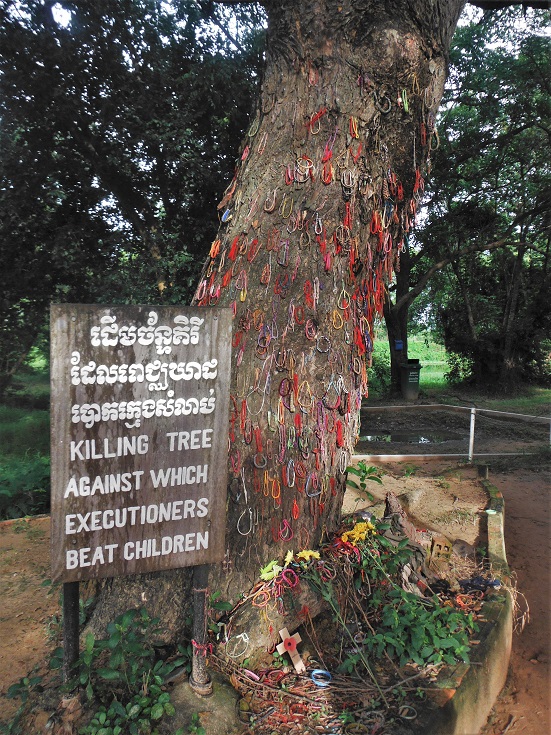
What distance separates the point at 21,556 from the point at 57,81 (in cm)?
556

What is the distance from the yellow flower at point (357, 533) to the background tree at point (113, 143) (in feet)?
14.6

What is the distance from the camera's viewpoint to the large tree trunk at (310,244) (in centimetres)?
321

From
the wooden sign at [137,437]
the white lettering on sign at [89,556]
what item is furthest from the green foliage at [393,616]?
the white lettering on sign at [89,556]

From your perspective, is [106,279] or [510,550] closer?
[510,550]

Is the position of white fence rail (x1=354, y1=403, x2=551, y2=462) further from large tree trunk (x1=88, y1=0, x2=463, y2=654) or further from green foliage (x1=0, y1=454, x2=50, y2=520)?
large tree trunk (x1=88, y1=0, x2=463, y2=654)

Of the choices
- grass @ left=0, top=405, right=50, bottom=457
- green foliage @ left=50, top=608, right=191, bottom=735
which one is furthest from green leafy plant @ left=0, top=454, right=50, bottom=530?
green foliage @ left=50, top=608, right=191, bottom=735

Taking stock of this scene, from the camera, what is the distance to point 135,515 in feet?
8.01

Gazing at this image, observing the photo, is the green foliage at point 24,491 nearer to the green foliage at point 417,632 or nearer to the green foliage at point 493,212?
the green foliage at point 417,632

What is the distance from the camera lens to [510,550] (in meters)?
5.41

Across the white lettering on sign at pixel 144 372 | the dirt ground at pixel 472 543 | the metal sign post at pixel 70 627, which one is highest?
the white lettering on sign at pixel 144 372

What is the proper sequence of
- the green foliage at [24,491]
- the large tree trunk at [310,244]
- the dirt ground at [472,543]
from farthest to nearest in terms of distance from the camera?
the green foliage at [24,491] < the large tree trunk at [310,244] < the dirt ground at [472,543]

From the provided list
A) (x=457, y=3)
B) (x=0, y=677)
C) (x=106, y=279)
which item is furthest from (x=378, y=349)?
(x=0, y=677)

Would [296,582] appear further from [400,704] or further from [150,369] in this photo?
[150,369]

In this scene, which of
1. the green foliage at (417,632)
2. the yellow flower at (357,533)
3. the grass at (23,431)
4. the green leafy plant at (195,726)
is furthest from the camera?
the grass at (23,431)
